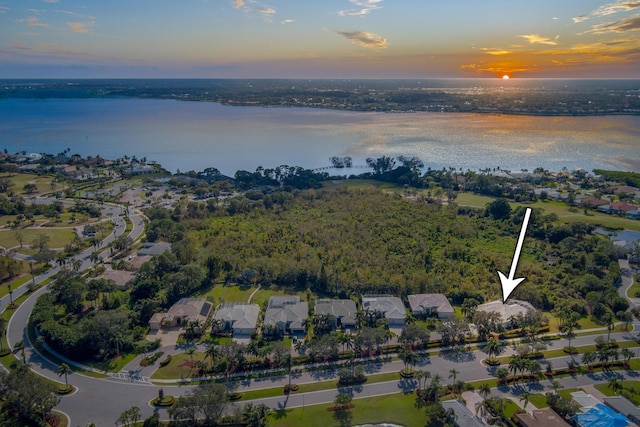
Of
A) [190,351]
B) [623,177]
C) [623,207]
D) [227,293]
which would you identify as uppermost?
[623,177]

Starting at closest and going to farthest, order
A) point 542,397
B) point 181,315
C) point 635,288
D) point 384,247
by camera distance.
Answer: point 542,397 → point 181,315 → point 635,288 → point 384,247

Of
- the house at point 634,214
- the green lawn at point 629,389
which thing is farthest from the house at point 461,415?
the house at point 634,214

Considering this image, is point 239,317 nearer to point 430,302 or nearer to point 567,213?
point 430,302

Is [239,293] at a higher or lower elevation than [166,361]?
higher

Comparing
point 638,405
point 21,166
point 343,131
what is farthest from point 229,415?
point 343,131

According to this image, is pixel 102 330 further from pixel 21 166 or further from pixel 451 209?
pixel 21 166

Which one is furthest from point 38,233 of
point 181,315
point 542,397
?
point 542,397

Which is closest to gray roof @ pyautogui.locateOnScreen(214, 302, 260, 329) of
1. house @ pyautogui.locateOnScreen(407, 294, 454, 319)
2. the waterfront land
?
the waterfront land
